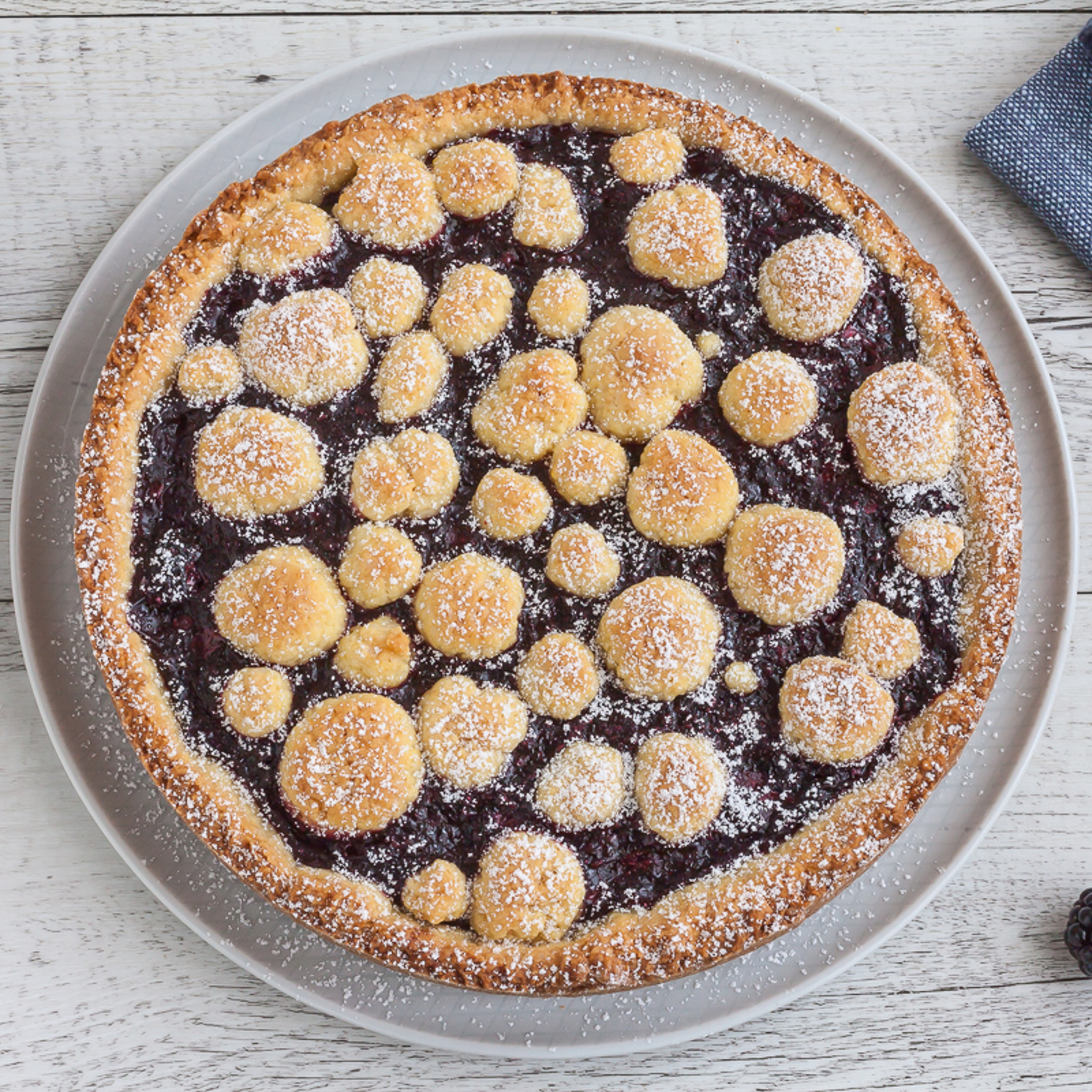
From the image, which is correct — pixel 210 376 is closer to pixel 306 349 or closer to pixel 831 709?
pixel 306 349

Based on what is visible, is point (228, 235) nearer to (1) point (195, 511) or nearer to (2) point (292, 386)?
(2) point (292, 386)

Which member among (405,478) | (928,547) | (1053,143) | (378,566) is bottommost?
(378,566)

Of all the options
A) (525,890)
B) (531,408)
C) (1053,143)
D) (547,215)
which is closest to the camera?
(525,890)

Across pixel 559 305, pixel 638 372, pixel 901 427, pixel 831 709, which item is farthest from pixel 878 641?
pixel 559 305

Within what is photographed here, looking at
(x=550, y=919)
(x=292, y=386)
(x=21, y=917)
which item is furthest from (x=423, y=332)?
(x=21, y=917)

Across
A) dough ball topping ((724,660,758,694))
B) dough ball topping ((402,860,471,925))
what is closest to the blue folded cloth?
dough ball topping ((724,660,758,694))

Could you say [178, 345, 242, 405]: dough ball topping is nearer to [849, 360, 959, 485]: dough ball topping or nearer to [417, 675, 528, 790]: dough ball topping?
[417, 675, 528, 790]: dough ball topping

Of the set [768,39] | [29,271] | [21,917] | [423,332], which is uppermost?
[768,39]
